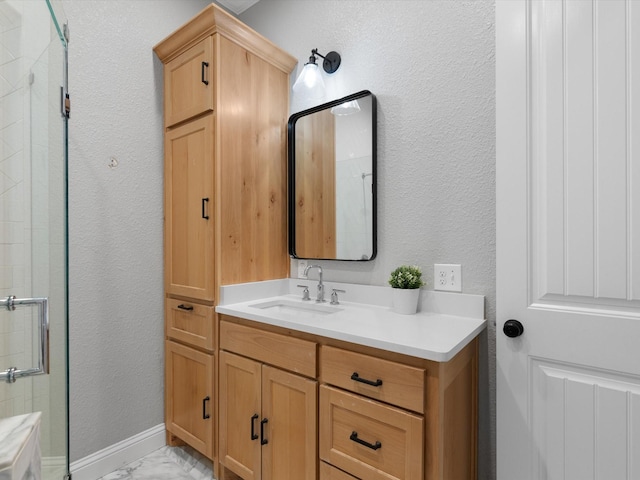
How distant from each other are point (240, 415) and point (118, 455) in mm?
803

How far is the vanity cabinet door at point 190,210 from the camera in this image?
1784 mm

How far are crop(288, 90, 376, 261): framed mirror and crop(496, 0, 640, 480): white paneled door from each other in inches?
24.2

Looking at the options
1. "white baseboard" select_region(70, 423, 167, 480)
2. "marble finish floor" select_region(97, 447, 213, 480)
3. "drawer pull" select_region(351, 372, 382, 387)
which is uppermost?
"drawer pull" select_region(351, 372, 382, 387)

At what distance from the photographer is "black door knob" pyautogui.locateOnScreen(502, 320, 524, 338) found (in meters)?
1.31

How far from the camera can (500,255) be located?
137 cm

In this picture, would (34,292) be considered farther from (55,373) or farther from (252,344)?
(252,344)

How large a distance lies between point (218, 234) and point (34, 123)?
2.71 ft

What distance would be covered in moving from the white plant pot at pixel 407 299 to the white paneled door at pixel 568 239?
1.09 feet

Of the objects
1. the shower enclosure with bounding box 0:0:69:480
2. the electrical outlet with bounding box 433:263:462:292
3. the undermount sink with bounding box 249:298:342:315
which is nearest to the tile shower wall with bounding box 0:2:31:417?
the shower enclosure with bounding box 0:0:69:480

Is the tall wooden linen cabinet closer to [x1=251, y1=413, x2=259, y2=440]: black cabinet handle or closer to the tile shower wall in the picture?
[x1=251, y1=413, x2=259, y2=440]: black cabinet handle

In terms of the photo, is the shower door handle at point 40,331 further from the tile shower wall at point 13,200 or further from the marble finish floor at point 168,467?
the marble finish floor at point 168,467

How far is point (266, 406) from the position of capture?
1.50m

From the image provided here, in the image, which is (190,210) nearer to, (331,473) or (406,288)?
(406,288)

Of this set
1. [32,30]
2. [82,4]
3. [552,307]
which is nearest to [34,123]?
[32,30]
